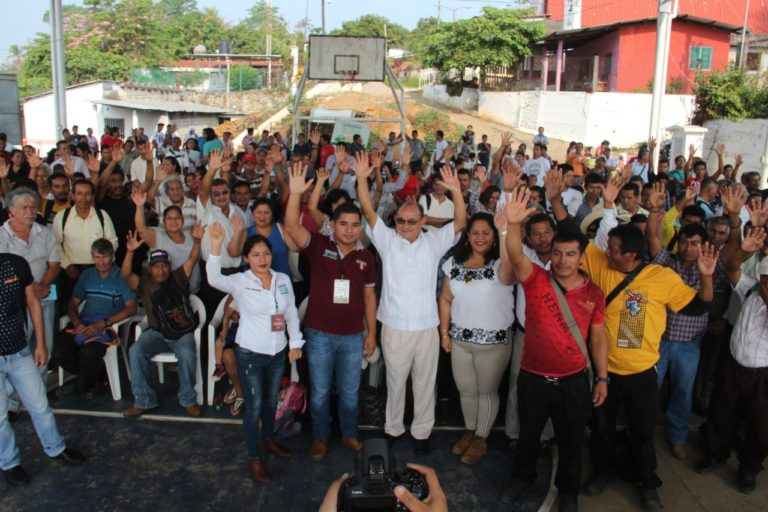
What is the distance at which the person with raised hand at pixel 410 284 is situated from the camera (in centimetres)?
402

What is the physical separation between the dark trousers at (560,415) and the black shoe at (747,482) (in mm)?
1185

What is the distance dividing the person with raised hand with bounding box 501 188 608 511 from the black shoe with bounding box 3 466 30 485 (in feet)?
10.2

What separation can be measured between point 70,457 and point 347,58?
42.4 feet

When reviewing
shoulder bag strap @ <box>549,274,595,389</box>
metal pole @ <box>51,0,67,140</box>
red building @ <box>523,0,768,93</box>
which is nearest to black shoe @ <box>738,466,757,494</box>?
shoulder bag strap @ <box>549,274,595,389</box>

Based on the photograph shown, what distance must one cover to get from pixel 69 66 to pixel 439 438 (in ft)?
126

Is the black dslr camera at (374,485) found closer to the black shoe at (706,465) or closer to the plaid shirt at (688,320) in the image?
the plaid shirt at (688,320)

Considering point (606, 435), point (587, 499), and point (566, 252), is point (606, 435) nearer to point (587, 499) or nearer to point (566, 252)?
point (587, 499)

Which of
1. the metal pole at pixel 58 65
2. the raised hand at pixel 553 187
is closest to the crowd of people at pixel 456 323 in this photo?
the raised hand at pixel 553 187

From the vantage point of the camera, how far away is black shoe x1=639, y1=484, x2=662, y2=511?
3.77m

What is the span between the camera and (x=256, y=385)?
391cm

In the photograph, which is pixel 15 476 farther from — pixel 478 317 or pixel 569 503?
pixel 569 503

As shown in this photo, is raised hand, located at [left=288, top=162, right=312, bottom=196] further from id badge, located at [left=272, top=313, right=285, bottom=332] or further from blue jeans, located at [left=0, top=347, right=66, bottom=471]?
blue jeans, located at [left=0, top=347, right=66, bottom=471]

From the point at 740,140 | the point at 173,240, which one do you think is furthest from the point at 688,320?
the point at 740,140

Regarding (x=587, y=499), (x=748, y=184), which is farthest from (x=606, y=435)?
(x=748, y=184)
